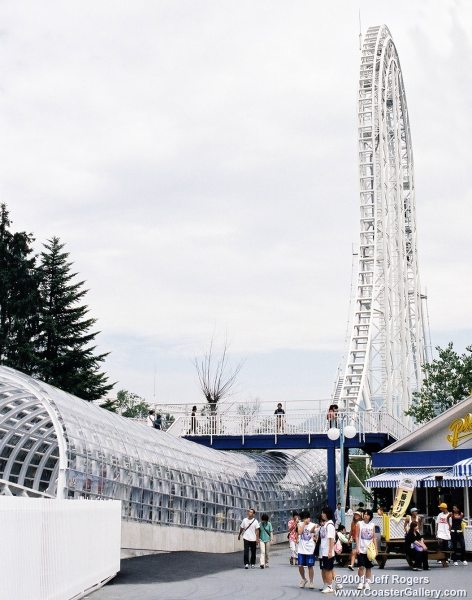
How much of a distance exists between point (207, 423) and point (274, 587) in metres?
24.4

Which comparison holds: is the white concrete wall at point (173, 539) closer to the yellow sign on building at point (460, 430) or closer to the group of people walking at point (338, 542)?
the group of people walking at point (338, 542)

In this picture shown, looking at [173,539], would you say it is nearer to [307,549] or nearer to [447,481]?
[447,481]

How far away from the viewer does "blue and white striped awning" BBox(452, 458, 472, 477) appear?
1187 inches

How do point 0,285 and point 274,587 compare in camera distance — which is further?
point 0,285

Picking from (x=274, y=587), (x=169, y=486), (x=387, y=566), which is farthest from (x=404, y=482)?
(x=274, y=587)

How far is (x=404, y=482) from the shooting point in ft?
100

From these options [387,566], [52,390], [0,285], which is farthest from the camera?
[0,285]

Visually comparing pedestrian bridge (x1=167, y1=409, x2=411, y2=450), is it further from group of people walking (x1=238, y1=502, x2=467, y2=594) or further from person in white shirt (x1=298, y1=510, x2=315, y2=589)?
person in white shirt (x1=298, y1=510, x2=315, y2=589)

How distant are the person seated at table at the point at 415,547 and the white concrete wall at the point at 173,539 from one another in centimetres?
705

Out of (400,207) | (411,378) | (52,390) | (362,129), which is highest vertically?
(362,129)

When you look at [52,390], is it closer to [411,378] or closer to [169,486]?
[169,486]

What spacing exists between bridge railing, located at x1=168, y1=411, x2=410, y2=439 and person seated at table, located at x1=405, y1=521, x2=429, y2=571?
18221 millimetres

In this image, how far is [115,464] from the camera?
2545 cm

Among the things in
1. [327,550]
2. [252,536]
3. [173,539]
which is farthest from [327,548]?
[173,539]
